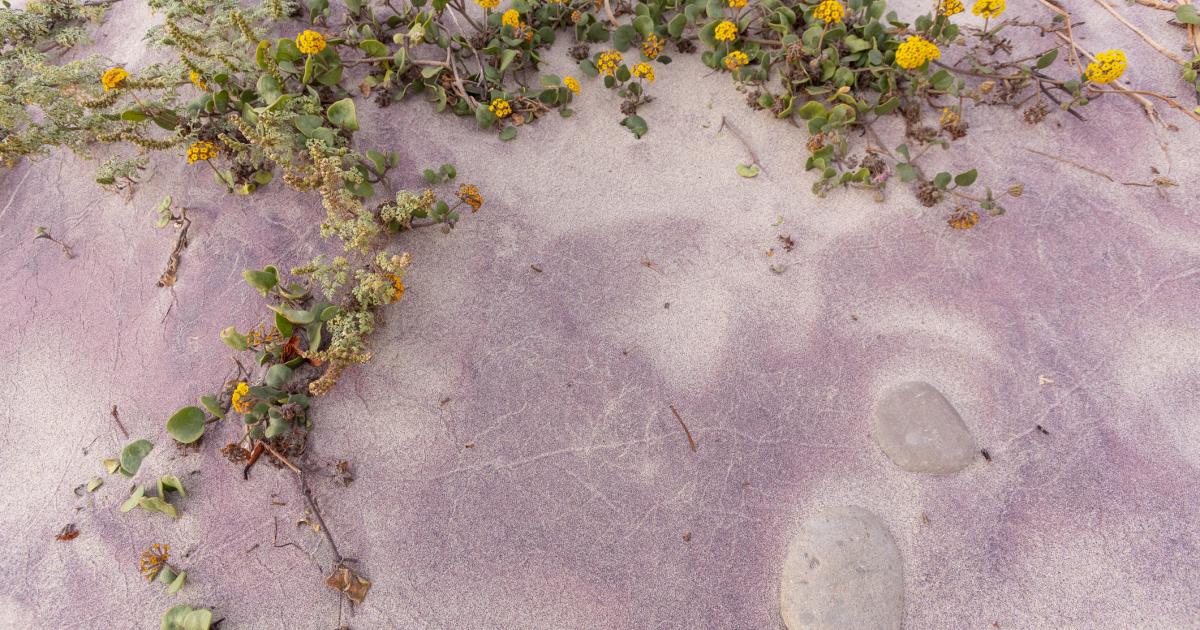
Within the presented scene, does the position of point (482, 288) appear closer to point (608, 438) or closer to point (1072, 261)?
point (608, 438)

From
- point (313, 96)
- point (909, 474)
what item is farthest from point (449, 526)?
point (313, 96)

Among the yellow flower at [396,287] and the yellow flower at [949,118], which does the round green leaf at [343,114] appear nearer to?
the yellow flower at [396,287]

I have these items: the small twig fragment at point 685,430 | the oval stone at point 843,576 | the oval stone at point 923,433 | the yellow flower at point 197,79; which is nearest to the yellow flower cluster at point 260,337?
the yellow flower at point 197,79

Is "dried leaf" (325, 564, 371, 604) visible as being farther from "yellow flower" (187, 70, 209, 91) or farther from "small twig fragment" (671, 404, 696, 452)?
"yellow flower" (187, 70, 209, 91)

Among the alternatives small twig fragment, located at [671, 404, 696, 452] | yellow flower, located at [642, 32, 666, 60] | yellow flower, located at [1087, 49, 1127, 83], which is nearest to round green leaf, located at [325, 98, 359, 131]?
yellow flower, located at [642, 32, 666, 60]

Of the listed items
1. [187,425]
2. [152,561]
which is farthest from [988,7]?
[152,561]
